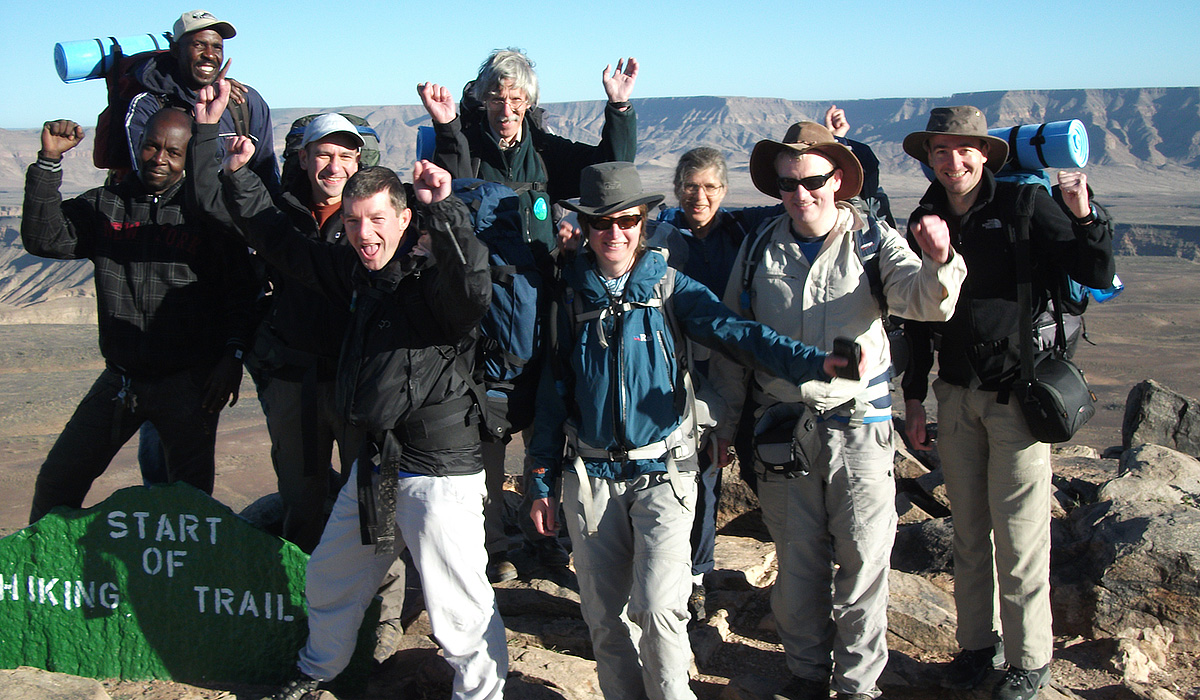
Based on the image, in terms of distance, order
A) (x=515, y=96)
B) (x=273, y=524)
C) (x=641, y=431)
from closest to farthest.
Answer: (x=641, y=431), (x=515, y=96), (x=273, y=524)

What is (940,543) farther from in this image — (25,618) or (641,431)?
(25,618)

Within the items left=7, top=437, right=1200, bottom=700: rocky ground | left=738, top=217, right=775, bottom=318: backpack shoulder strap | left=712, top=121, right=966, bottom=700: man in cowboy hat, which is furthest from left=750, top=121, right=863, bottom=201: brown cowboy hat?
left=7, top=437, right=1200, bottom=700: rocky ground

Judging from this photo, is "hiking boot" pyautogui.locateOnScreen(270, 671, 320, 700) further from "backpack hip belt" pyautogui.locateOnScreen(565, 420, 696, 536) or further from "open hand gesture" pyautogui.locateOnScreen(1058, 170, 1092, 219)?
"open hand gesture" pyautogui.locateOnScreen(1058, 170, 1092, 219)

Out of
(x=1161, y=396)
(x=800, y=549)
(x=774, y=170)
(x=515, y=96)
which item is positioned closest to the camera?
(x=800, y=549)

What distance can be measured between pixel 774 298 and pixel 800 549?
0.90 m

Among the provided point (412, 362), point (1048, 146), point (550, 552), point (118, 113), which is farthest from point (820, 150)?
point (118, 113)

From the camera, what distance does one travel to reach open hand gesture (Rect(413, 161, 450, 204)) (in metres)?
2.88

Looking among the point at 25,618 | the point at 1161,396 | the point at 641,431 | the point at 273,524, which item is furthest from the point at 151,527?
the point at 1161,396

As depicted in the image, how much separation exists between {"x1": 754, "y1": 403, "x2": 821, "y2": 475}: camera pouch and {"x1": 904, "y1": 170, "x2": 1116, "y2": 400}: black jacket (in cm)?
69

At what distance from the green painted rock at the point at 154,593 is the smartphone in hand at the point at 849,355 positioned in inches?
88.9

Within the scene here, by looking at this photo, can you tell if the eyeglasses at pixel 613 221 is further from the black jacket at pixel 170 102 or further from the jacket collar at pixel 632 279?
the black jacket at pixel 170 102

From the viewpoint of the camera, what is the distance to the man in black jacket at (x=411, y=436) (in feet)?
10.1

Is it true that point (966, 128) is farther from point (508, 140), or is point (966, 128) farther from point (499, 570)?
point (499, 570)

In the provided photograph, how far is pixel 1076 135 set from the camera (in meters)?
3.48
